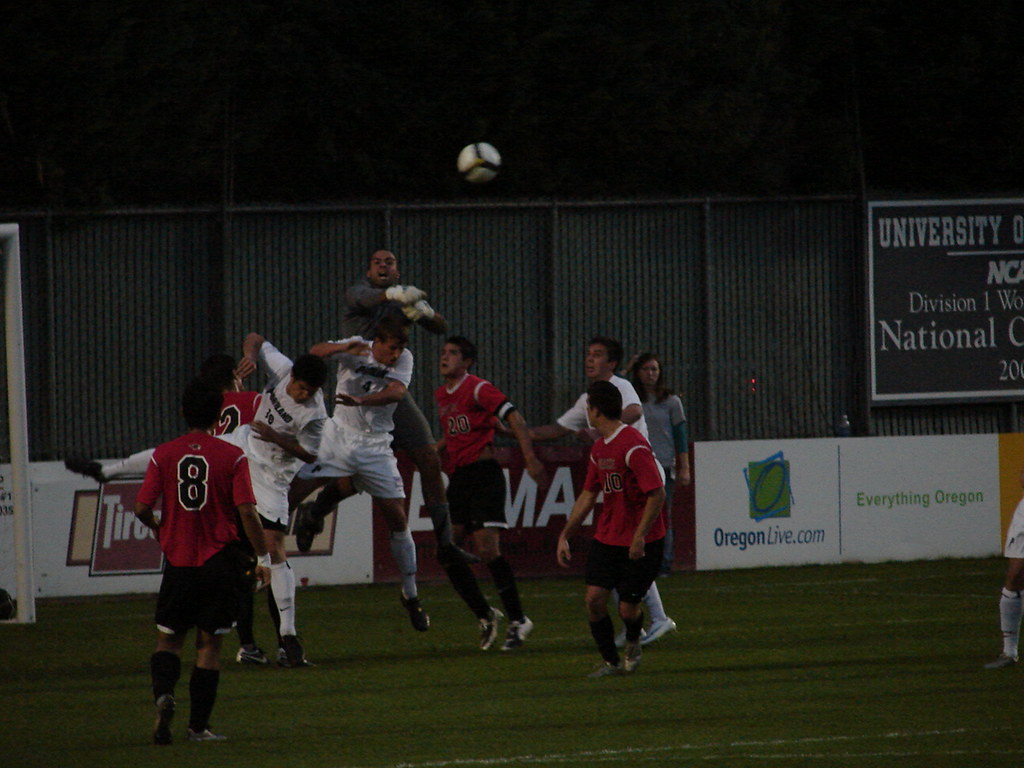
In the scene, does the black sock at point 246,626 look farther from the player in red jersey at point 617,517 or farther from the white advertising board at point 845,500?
the white advertising board at point 845,500

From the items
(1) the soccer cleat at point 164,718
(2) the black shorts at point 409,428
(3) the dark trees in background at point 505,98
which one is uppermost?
(3) the dark trees in background at point 505,98

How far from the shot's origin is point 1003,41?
23984 mm

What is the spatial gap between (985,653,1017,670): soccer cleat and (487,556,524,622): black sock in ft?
10.8

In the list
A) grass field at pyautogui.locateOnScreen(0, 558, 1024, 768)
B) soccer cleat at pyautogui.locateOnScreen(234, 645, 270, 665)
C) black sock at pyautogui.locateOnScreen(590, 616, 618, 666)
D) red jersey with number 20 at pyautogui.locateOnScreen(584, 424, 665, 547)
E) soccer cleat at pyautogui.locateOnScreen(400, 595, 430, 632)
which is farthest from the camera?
soccer cleat at pyautogui.locateOnScreen(400, 595, 430, 632)

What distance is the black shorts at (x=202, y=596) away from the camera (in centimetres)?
845

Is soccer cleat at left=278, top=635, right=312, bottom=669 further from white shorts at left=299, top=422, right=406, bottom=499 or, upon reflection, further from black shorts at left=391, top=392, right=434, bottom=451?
black shorts at left=391, top=392, right=434, bottom=451

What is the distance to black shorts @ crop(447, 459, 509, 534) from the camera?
1253 cm

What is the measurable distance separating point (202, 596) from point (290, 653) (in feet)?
10.1

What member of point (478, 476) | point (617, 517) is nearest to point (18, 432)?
point (478, 476)

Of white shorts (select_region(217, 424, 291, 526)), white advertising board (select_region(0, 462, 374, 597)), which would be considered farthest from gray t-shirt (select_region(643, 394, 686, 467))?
white shorts (select_region(217, 424, 291, 526))

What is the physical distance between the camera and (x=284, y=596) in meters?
11.4

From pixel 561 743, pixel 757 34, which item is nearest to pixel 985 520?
pixel 757 34

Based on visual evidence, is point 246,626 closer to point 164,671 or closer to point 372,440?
point 372,440

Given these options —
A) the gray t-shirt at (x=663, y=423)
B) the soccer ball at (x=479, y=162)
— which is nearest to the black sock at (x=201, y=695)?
the soccer ball at (x=479, y=162)
